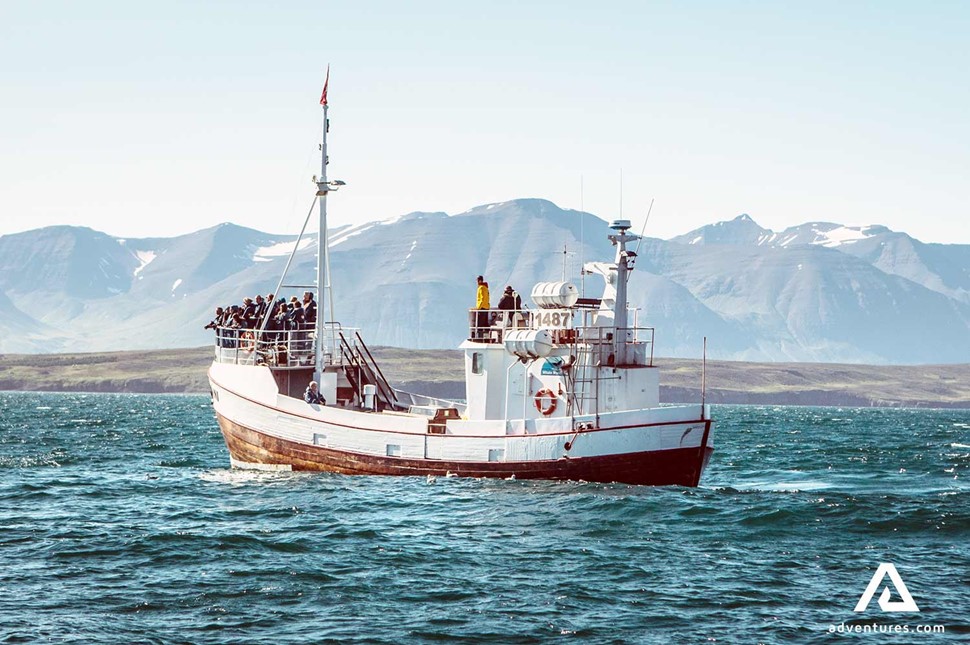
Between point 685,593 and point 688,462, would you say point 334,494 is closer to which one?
point 688,462

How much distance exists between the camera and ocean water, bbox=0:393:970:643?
21.3m

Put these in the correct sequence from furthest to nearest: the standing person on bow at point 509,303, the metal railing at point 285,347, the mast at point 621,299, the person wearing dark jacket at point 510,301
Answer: the metal railing at point 285,347 < the person wearing dark jacket at point 510,301 < the standing person on bow at point 509,303 < the mast at point 621,299

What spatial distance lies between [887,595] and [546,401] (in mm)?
16017

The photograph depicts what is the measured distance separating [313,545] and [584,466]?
10302mm

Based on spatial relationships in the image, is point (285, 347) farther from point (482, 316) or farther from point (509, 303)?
point (509, 303)

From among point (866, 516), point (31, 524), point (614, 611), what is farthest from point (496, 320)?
point (614, 611)

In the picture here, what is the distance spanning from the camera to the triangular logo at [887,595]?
22.6 meters

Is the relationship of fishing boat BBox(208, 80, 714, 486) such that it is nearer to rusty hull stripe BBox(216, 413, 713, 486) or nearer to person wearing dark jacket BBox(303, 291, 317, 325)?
rusty hull stripe BBox(216, 413, 713, 486)

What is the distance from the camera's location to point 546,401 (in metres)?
38.0

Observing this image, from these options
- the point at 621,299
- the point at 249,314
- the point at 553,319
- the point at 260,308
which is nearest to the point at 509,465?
the point at 553,319

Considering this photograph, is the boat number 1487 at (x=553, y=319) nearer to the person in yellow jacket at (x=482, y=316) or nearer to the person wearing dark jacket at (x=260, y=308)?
the person in yellow jacket at (x=482, y=316)

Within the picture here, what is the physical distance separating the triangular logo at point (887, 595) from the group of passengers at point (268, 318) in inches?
908

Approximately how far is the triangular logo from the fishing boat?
35.6 ft

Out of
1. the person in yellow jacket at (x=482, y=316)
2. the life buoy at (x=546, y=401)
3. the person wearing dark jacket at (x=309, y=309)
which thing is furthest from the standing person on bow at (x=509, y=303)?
the person wearing dark jacket at (x=309, y=309)
